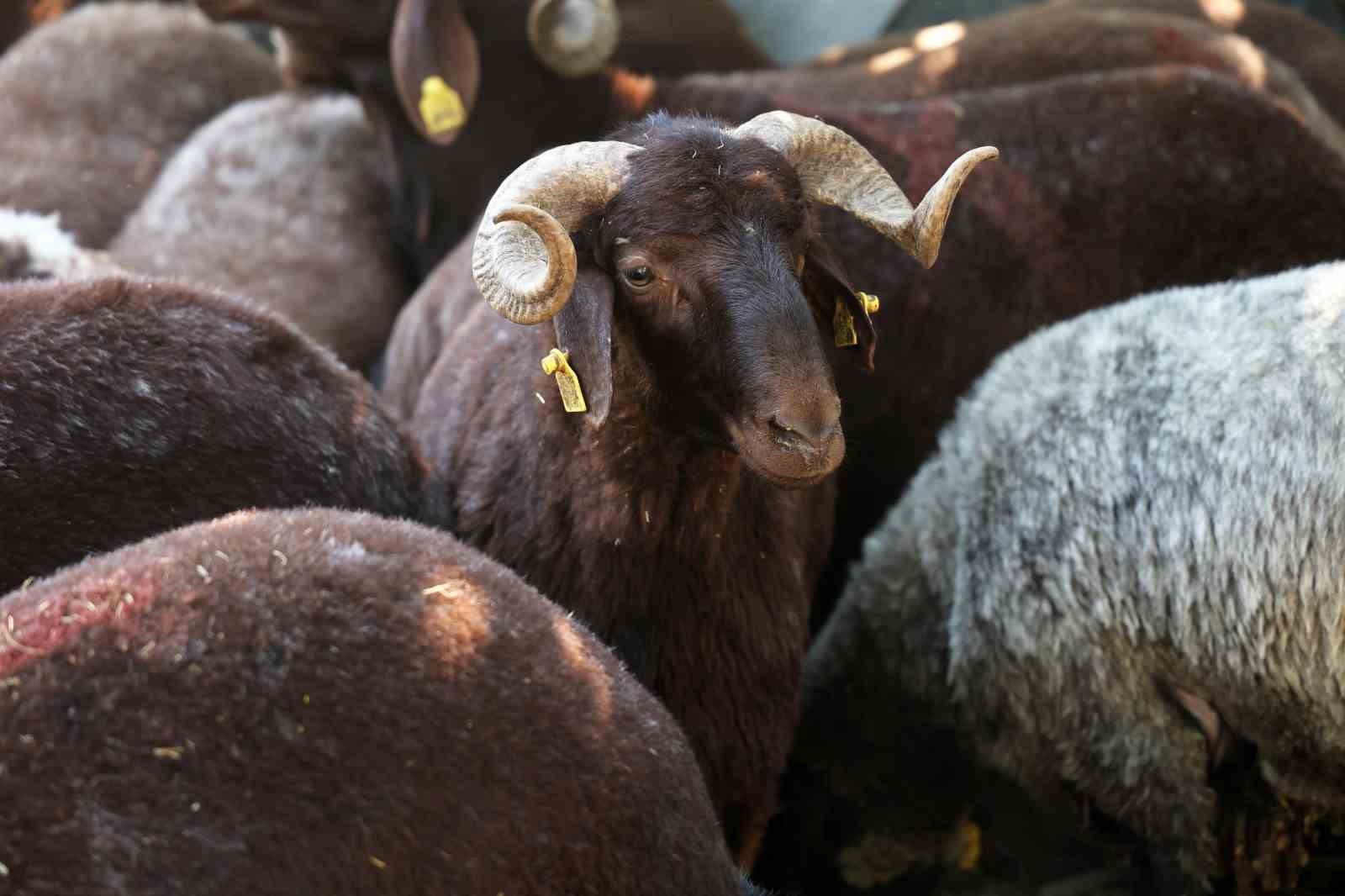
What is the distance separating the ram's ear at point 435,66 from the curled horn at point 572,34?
31 centimetres

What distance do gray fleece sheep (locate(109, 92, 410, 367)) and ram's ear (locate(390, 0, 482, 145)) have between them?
769mm

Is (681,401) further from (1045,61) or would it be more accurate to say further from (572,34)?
(1045,61)

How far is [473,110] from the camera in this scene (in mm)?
5363

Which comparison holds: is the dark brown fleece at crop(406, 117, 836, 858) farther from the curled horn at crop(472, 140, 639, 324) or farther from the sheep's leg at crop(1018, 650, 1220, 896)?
the sheep's leg at crop(1018, 650, 1220, 896)

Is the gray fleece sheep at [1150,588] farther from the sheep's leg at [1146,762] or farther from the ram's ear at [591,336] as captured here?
the ram's ear at [591,336]

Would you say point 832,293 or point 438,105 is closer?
point 832,293

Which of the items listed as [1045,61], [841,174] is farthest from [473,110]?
[841,174]

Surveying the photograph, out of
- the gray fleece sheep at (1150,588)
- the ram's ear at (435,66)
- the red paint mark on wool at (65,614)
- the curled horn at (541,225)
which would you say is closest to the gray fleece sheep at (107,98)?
the ram's ear at (435,66)

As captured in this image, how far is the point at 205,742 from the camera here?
6.40 ft

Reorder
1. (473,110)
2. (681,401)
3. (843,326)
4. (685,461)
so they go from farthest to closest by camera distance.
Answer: (473,110) < (843,326) < (685,461) < (681,401)

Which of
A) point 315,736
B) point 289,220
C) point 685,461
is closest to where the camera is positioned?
point 315,736

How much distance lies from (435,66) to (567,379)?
93.0 inches

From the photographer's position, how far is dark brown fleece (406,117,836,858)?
2.80 metres

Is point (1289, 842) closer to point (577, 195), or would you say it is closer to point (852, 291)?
point (852, 291)
